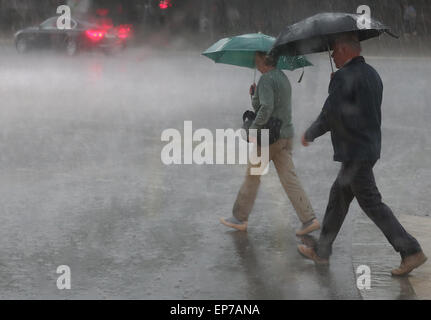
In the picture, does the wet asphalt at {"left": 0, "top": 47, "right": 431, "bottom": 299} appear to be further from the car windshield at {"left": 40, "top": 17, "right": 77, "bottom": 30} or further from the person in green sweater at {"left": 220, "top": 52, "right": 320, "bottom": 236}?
the car windshield at {"left": 40, "top": 17, "right": 77, "bottom": 30}

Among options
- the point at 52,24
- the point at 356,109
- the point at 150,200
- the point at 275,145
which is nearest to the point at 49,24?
the point at 52,24

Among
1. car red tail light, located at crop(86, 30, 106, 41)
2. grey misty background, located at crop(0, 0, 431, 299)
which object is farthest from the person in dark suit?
car red tail light, located at crop(86, 30, 106, 41)

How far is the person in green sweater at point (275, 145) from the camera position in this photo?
7531 mm

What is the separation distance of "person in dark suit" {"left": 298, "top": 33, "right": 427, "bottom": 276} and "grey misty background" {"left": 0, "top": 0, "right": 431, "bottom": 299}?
43 centimetres

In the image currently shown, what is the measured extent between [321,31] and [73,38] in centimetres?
2314

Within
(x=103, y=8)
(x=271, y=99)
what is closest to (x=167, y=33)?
(x=103, y=8)

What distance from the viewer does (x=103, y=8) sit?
43.1m

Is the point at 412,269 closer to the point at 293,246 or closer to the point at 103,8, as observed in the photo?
the point at 293,246

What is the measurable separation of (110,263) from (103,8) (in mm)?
37480

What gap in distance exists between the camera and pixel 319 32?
6465mm

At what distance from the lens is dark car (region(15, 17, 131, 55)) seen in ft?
94.0

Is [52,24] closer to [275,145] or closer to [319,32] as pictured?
[275,145]

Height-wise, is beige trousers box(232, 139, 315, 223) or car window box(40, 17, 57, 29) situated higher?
car window box(40, 17, 57, 29)

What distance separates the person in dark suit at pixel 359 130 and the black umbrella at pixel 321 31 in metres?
0.12
